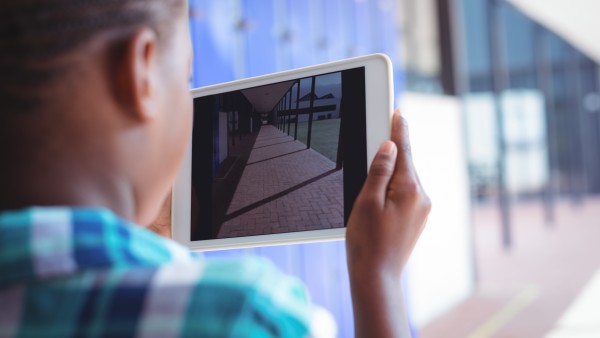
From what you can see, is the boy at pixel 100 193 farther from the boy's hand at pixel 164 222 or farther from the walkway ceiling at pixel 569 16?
the walkway ceiling at pixel 569 16

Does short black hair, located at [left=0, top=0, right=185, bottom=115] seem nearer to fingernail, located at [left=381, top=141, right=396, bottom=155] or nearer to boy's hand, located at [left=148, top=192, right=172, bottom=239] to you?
fingernail, located at [left=381, top=141, right=396, bottom=155]

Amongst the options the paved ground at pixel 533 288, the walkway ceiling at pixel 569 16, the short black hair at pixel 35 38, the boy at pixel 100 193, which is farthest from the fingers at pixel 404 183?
the walkway ceiling at pixel 569 16

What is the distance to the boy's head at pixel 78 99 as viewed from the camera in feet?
1.32

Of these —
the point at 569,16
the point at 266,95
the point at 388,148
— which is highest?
the point at 569,16

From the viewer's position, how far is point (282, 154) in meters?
0.81

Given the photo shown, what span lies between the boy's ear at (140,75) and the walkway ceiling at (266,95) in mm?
374

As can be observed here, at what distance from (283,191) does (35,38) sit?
17.1 inches

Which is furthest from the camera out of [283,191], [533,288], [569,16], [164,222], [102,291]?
[569,16]

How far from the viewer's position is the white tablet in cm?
75

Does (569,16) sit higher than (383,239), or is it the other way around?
(569,16)

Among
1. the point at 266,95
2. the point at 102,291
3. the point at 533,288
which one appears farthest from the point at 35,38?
the point at 533,288

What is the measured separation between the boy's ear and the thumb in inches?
10.0

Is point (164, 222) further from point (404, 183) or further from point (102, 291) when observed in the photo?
point (102, 291)

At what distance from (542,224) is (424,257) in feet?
23.2
